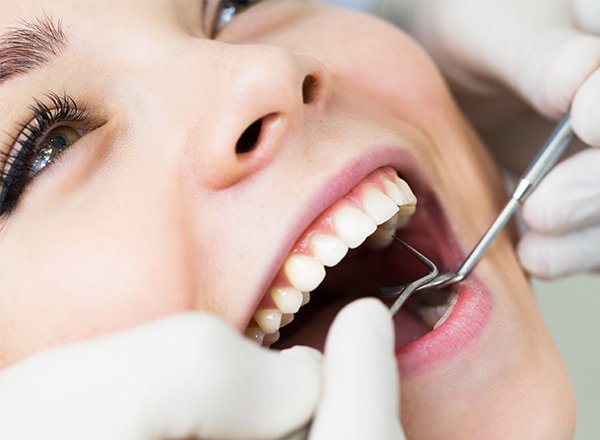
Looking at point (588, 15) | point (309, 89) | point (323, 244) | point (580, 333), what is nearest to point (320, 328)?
point (323, 244)

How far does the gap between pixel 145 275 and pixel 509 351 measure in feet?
1.40

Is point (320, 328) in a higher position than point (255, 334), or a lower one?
lower

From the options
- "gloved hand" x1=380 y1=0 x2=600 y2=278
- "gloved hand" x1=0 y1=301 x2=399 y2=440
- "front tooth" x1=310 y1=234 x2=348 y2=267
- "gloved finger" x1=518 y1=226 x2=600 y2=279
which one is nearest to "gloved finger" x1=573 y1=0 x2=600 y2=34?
"gloved hand" x1=380 y1=0 x2=600 y2=278

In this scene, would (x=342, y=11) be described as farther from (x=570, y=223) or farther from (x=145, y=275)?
(x=145, y=275)

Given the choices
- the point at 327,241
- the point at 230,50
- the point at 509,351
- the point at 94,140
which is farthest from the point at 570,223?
the point at 94,140

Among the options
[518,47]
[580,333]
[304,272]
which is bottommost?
[580,333]

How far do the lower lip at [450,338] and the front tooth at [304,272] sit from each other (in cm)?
13

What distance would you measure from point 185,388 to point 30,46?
419mm

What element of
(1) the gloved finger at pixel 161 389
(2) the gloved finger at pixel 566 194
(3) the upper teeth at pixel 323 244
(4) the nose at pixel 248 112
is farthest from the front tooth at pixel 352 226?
(2) the gloved finger at pixel 566 194

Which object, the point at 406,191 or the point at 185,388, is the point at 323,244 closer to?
the point at 406,191

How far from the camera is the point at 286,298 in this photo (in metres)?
0.83

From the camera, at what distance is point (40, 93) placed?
805 mm

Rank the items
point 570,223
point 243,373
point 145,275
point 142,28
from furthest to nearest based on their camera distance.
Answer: point 570,223 < point 142,28 < point 145,275 < point 243,373

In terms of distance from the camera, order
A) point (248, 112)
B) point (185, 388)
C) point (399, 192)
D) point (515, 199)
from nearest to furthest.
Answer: point (185, 388), point (248, 112), point (399, 192), point (515, 199)
